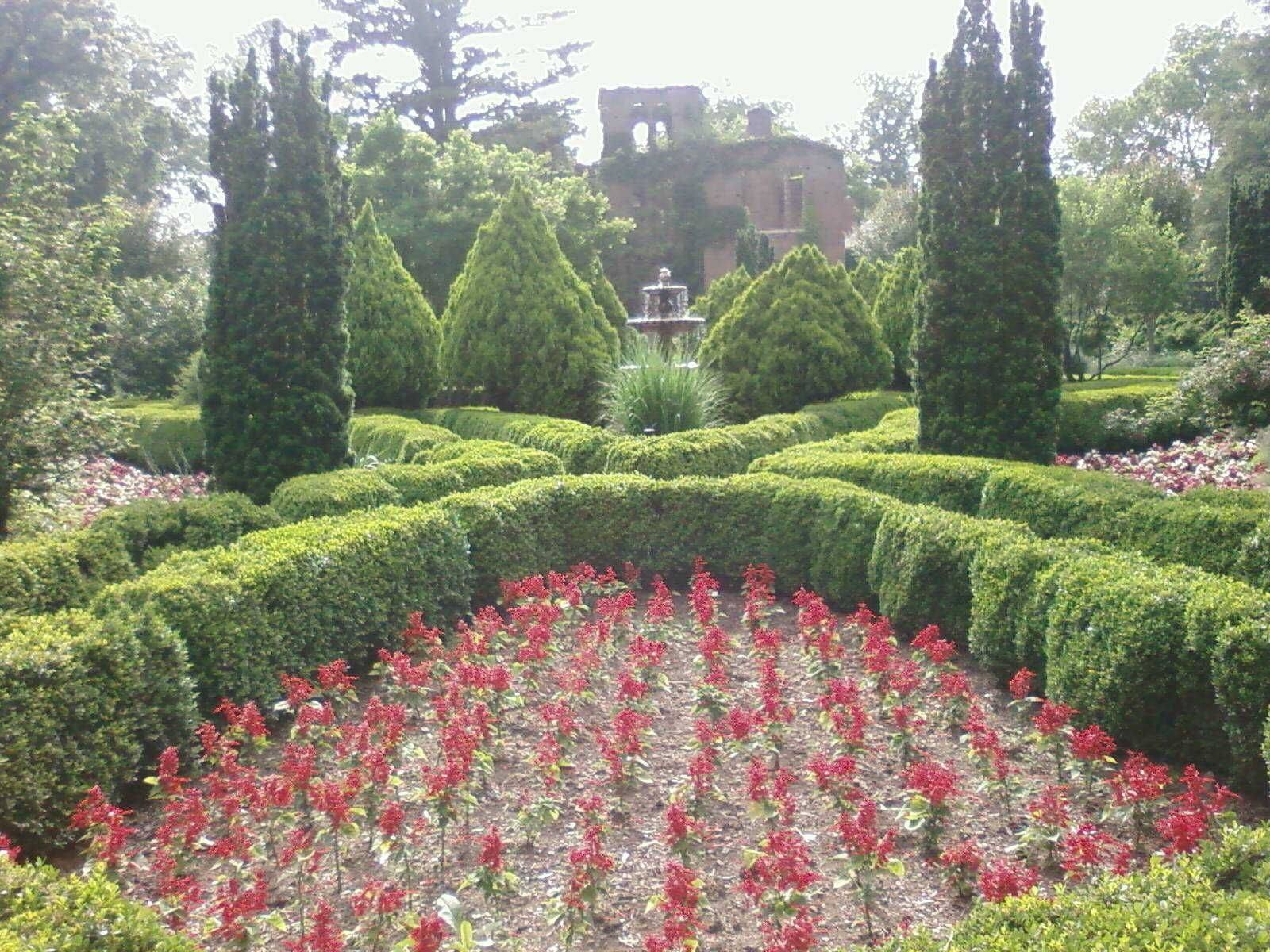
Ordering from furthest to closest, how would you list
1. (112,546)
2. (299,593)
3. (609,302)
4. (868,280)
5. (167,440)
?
(868,280), (609,302), (167,440), (112,546), (299,593)

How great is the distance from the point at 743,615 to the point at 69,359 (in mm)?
5198

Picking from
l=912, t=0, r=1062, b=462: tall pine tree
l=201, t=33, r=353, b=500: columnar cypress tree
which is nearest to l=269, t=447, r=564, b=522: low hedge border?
l=201, t=33, r=353, b=500: columnar cypress tree

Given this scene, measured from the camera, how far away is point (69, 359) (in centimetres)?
738

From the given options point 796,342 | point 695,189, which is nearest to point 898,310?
point 796,342

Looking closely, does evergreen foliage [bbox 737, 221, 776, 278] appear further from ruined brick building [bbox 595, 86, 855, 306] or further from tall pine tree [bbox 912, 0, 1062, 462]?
tall pine tree [bbox 912, 0, 1062, 462]

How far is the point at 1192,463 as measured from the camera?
355 inches

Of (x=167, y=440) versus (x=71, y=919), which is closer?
(x=71, y=919)

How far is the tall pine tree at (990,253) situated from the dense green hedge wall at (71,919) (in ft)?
24.0

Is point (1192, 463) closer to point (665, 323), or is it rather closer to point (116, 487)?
point (665, 323)

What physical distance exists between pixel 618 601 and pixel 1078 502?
2.68 m

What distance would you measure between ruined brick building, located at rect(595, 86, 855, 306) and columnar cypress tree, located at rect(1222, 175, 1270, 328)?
18968 millimetres

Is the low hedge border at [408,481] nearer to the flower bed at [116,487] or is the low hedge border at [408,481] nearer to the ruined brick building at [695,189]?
the flower bed at [116,487]

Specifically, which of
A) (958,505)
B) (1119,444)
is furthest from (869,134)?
(958,505)

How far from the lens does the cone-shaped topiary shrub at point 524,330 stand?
12.4m
